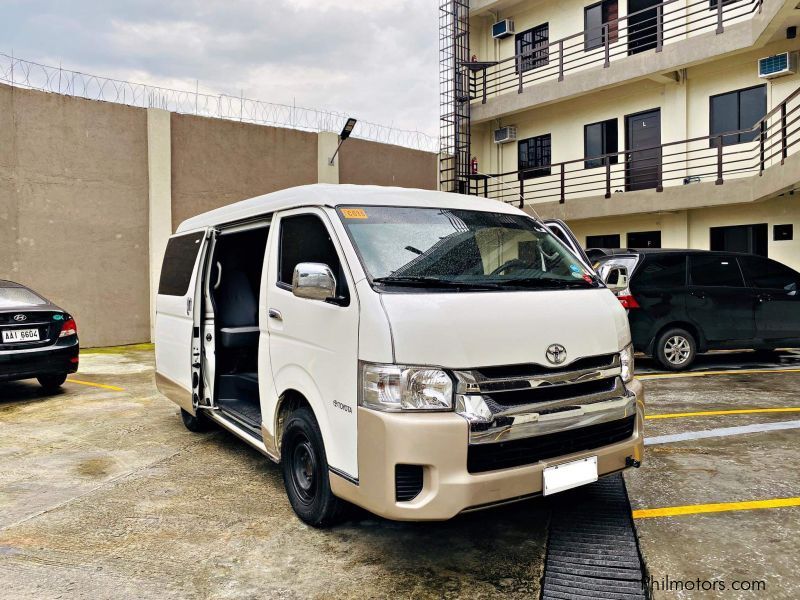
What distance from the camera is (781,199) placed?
12.9m

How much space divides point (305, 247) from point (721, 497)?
123 inches

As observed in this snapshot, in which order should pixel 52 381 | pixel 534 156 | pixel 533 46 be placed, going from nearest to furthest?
pixel 52 381 < pixel 533 46 < pixel 534 156

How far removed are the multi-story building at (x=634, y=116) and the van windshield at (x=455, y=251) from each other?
8457mm

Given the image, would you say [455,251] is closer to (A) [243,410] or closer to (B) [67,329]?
(A) [243,410]

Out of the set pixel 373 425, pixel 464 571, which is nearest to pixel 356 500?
pixel 373 425

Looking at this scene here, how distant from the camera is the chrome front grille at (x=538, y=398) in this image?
9.64 ft

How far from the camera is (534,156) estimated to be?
1809 cm

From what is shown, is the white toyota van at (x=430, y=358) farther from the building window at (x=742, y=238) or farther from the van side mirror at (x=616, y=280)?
the building window at (x=742, y=238)

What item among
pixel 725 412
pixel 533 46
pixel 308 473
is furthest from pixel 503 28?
pixel 308 473

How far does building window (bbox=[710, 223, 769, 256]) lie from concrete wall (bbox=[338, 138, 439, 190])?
24.5 feet

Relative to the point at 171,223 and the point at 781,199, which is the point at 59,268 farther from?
the point at 781,199

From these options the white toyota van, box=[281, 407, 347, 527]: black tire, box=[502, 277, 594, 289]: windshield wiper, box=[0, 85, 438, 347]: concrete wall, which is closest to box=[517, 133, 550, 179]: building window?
box=[0, 85, 438, 347]: concrete wall

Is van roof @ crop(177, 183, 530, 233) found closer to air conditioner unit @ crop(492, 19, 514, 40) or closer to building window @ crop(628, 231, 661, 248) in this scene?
building window @ crop(628, 231, 661, 248)

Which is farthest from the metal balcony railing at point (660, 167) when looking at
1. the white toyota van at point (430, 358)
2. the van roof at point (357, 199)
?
the white toyota van at point (430, 358)
